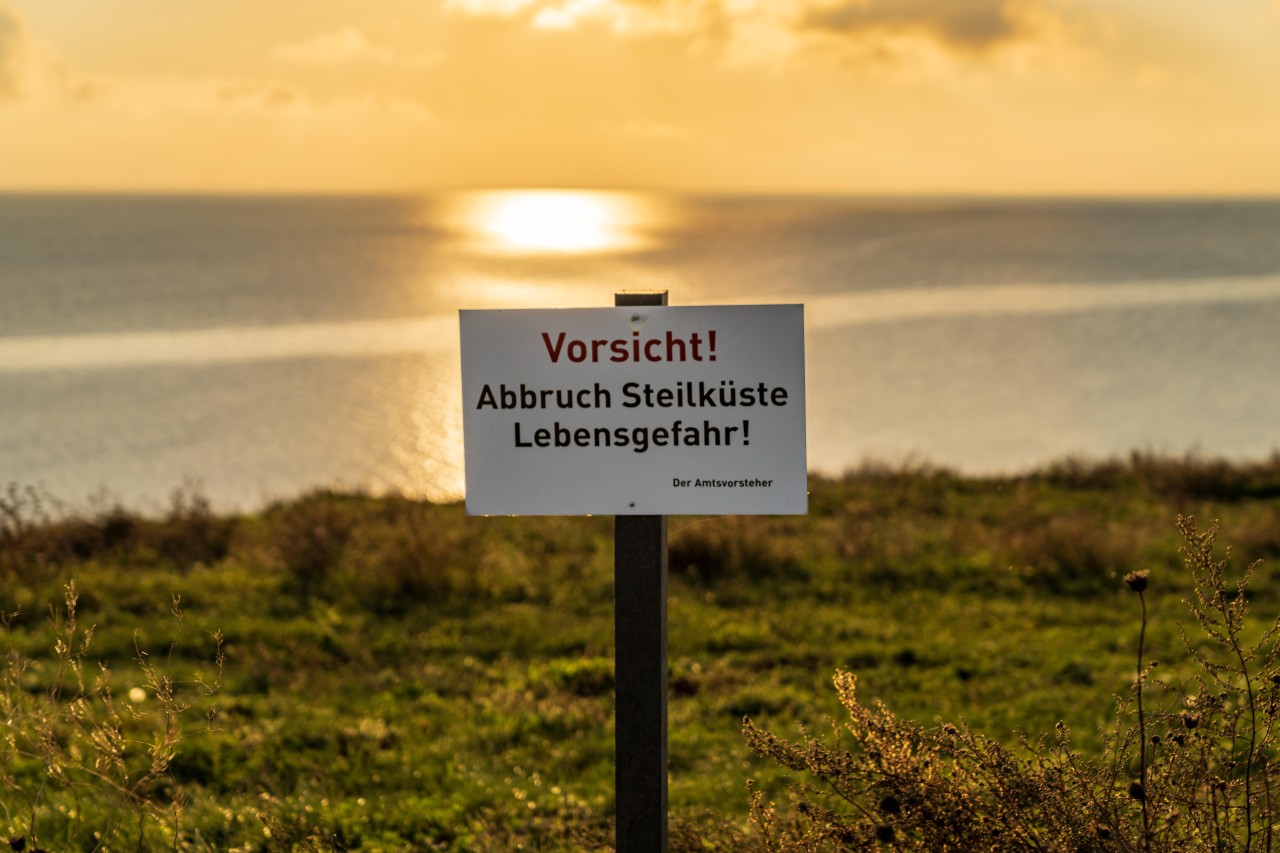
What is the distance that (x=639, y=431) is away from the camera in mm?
3193

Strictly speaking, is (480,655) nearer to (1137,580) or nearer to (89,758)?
(89,758)

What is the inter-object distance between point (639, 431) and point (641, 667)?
26.6 inches

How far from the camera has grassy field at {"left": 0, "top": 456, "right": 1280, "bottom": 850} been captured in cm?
474

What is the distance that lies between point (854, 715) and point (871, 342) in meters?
62.6

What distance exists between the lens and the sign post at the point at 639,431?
10.4 ft

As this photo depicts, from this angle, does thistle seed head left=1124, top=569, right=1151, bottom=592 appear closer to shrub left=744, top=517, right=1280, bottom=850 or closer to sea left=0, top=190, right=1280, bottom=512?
shrub left=744, top=517, right=1280, bottom=850

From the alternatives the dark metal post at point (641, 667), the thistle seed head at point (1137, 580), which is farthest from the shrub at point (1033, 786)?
the thistle seed head at point (1137, 580)

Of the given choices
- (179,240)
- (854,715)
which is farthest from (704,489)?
(179,240)

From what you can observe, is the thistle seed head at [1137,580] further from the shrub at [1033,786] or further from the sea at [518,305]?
the sea at [518,305]

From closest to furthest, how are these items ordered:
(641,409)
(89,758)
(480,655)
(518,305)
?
(641,409)
(89,758)
(480,655)
(518,305)

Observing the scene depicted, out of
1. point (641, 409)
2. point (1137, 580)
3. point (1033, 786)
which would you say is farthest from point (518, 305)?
point (1137, 580)

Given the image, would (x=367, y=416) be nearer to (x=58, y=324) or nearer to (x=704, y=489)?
(x=704, y=489)

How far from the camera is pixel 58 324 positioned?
252 feet

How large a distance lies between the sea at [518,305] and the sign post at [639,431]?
14.3 inches
